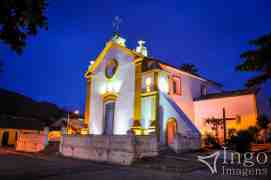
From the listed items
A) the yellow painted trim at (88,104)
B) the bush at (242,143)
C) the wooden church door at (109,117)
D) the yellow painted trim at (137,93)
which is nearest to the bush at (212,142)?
the bush at (242,143)

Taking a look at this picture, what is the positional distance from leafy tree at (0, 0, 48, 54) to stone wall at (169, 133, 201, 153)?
12695 mm

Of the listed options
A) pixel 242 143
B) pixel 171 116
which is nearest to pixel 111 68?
pixel 171 116

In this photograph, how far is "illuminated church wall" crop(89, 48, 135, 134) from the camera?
850 inches

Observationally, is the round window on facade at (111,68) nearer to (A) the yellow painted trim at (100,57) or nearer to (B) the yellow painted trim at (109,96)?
(A) the yellow painted trim at (100,57)

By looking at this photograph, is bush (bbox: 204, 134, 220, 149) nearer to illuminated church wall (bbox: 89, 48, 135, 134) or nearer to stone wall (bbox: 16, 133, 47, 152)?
illuminated church wall (bbox: 89, 48, 135, 134)

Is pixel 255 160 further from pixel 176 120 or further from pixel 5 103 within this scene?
pixel 5 103

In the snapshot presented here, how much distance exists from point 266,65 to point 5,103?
35999mm

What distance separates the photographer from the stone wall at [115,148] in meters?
15.2

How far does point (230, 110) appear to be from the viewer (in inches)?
826

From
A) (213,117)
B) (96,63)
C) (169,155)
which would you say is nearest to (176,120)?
(213,117)

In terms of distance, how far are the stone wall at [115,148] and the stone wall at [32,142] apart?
694 centimetres

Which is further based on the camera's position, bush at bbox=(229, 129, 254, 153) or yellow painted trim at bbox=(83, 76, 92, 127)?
yellow painted trim at bbox=(83, 76, 92, 127)

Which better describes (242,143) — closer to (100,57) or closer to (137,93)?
(137,93)

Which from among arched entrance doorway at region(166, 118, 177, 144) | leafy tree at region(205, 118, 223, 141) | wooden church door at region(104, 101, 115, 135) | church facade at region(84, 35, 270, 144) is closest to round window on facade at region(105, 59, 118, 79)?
church facade at region(84, 35, 270, 144)
